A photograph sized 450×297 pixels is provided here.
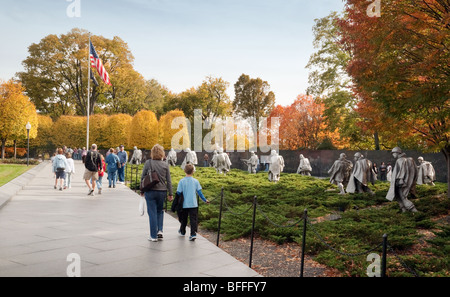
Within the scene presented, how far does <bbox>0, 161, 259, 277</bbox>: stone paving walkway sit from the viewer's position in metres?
5.55

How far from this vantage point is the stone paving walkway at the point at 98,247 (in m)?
5.55

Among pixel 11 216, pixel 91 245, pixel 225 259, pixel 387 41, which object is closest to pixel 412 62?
pixel 387 41

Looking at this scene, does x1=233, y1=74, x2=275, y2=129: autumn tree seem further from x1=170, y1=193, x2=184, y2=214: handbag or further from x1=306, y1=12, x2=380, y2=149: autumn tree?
x1=170, y1=193, x2=184, y2=214: handbag

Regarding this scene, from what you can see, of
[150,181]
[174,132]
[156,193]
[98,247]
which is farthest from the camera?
[174,132]

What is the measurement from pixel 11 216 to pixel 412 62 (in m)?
11.3

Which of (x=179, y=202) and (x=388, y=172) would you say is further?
(x=388, y=172)

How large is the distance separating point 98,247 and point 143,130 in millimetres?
49594

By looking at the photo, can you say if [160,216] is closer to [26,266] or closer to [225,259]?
[225,259]

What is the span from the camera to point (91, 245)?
697 cm

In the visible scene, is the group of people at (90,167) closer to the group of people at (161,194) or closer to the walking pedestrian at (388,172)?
the group of people at (161,194)

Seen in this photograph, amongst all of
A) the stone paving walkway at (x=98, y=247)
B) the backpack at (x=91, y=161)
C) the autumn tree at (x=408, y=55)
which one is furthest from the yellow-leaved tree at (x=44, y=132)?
the autumn tree at (x=408, y=55)

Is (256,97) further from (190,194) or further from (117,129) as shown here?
(190,194)

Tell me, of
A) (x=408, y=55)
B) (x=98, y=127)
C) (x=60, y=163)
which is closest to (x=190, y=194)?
(x=408, y=55)

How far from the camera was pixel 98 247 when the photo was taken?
6.83m
